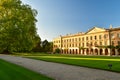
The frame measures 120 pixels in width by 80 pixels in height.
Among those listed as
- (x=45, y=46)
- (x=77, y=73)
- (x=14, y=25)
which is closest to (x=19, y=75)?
(x=77, y=73)

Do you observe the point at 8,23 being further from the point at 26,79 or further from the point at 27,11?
the point at 26,79

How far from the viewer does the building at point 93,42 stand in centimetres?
6412

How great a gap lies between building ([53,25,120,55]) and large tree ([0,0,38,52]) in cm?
Result: 3261

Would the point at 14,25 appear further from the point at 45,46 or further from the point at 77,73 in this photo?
the point at 45,46

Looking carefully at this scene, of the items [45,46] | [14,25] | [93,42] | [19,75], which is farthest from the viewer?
[45,46]

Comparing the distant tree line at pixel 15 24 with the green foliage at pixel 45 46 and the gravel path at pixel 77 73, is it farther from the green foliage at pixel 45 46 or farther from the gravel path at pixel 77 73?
the green foliage at pixel 45 46

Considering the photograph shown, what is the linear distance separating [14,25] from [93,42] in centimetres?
4045

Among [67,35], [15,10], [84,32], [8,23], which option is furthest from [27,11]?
[67,35]

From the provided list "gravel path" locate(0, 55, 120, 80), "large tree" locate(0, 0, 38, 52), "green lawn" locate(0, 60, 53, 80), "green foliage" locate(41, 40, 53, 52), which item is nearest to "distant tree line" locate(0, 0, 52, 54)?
"large tree" locate(0, 0, 38, 52)

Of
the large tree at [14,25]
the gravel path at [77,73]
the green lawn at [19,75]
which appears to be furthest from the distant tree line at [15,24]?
the green lawn at [19,75]

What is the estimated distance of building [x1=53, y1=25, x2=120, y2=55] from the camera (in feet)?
210

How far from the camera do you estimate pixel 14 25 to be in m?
44.2

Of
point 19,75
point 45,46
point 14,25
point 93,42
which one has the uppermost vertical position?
point 14,25

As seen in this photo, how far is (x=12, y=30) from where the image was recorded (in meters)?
42.9
